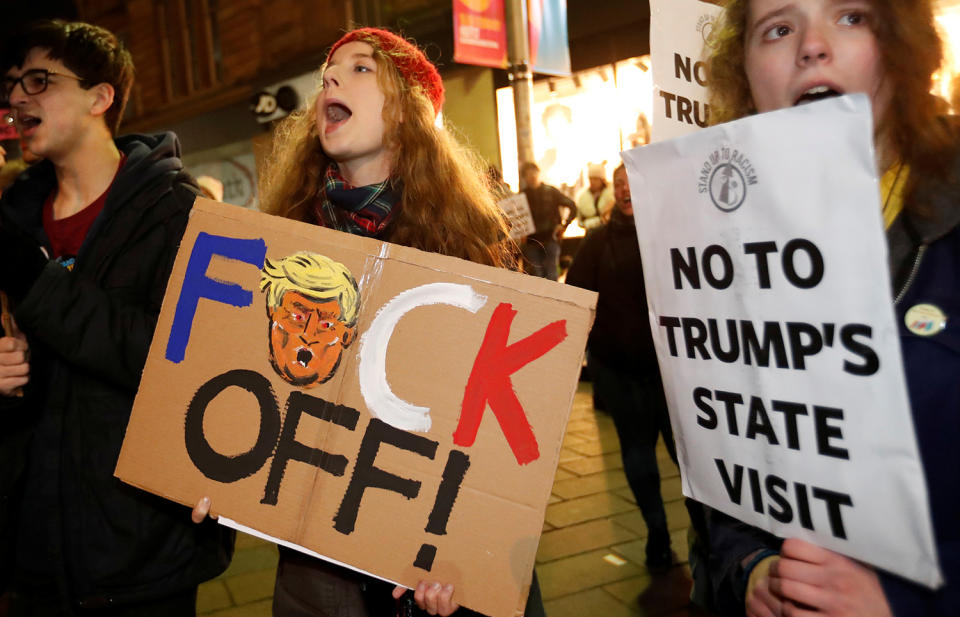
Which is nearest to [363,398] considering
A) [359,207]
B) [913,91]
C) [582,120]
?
[359,207]

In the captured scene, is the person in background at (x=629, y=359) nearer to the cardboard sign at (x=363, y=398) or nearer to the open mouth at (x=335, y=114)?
the open mouth at (x=335, y=114)

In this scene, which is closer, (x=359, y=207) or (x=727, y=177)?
(x=727, y=177)

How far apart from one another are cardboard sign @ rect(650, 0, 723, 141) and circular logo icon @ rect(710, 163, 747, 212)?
0.60 m

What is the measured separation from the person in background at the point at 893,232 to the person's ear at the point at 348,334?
80 cm

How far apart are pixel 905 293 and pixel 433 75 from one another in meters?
1.45

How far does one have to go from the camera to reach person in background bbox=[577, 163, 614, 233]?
828 cm

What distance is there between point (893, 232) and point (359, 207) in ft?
3.98

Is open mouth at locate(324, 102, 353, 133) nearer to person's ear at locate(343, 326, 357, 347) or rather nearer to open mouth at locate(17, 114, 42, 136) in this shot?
person's ear at locate(343, 326, 357, 347)

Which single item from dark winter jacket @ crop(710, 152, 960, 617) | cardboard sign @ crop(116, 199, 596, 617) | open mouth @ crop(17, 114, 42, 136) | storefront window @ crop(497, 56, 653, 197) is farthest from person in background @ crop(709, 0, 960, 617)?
storefront window @ crop(497, 56, 653, 197)

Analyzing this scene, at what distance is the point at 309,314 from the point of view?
148 centimetres

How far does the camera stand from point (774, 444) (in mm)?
1057

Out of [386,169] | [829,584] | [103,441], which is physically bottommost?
[829,584]

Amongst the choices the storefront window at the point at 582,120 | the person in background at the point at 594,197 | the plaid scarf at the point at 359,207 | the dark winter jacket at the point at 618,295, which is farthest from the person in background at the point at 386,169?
the storefront window at the point at 582,120

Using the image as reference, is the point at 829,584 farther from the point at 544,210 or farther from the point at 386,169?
the point at 544,210
